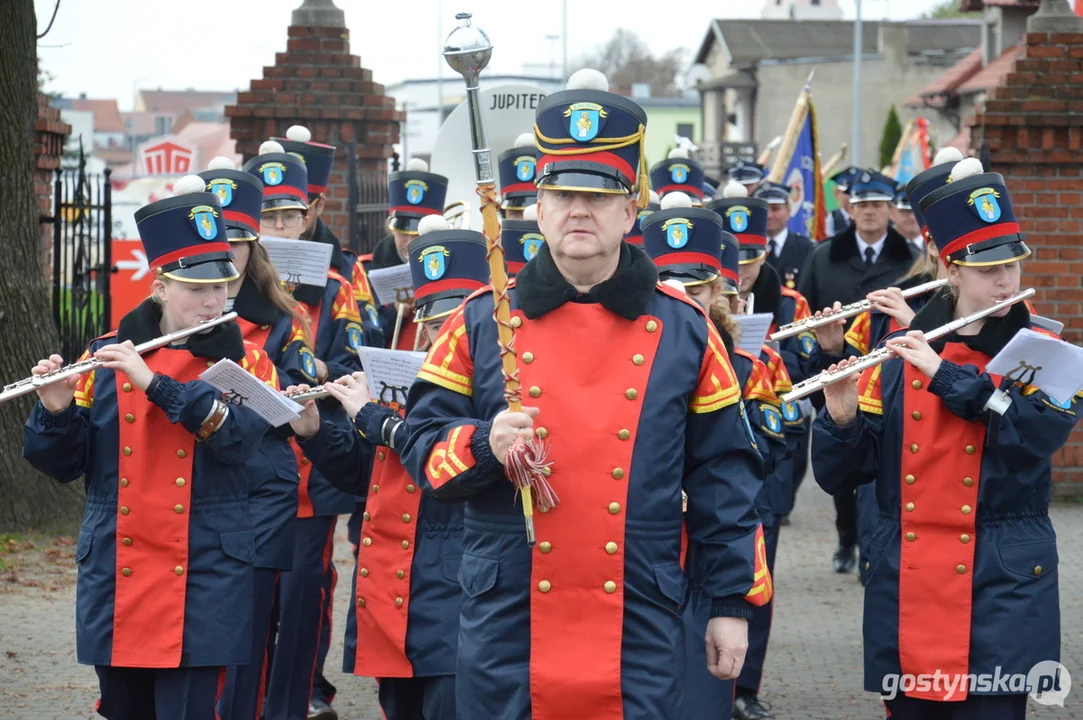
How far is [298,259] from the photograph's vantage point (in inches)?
286

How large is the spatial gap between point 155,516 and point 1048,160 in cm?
871

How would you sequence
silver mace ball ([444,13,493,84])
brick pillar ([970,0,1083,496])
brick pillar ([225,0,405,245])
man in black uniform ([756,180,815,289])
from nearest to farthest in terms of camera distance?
silver mace ball ([444,13,493,84]) < man in black uniform ([756,180,815,289]) < brick pillar ([970,0,1083,496]) < brick pillar ([225,0,405,245])

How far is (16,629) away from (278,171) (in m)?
3.00

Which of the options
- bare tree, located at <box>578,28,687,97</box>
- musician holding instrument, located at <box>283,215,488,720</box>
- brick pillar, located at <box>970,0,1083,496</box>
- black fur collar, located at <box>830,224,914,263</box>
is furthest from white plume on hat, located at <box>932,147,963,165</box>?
bare tree, located at <box>578,28,687,97</box>

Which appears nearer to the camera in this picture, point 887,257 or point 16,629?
point 16,629

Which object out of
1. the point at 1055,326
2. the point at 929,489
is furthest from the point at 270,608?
the point at 1055,326

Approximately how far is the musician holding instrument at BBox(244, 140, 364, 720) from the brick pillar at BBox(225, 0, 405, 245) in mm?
5870

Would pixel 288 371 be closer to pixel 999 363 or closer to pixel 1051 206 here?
pixel 999 363

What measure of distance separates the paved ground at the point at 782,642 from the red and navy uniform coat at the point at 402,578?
1.75m

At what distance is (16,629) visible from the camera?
28.7ft

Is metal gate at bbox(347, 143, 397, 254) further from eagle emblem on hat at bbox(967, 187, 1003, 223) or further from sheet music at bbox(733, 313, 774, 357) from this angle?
eagle emblem on hat at bbox(967, 187, 1003, 223)

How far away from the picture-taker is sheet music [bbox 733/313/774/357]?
22.0 ft

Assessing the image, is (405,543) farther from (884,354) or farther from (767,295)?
(767,295)

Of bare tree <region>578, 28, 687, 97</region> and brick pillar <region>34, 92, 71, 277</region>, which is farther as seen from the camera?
bare tree <region>578, 28, 687, 97</region>
